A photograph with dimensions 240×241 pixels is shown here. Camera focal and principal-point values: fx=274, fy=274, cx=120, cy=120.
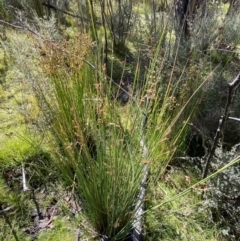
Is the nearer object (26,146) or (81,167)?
(81,167)

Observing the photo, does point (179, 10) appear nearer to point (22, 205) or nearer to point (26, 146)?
point (26, 146)

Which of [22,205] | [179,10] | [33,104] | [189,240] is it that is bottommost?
[189,240]

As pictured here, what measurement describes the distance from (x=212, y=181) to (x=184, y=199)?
202 mm

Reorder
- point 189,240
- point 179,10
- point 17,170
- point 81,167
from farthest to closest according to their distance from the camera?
1. point 179,10
2. point 17,170
3. point 189,240
4. point 81,167

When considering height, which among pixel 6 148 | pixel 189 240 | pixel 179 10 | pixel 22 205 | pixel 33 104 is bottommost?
pixel 189 240

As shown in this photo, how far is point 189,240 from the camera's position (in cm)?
143

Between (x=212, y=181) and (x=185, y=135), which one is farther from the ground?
(x=185, y=135)

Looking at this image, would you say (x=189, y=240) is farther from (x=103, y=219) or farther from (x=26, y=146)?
(x=26, y=146)

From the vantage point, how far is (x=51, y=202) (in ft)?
5.12

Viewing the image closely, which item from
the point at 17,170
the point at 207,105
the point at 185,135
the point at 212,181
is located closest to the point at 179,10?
the point at 207,105

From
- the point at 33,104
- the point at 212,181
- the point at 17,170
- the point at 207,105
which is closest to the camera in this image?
the point at 212,181

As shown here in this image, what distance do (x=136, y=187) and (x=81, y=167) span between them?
0.85 ft

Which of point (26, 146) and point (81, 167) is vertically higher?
point (81, 167)

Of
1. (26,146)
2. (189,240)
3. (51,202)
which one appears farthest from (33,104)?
(189,240)
